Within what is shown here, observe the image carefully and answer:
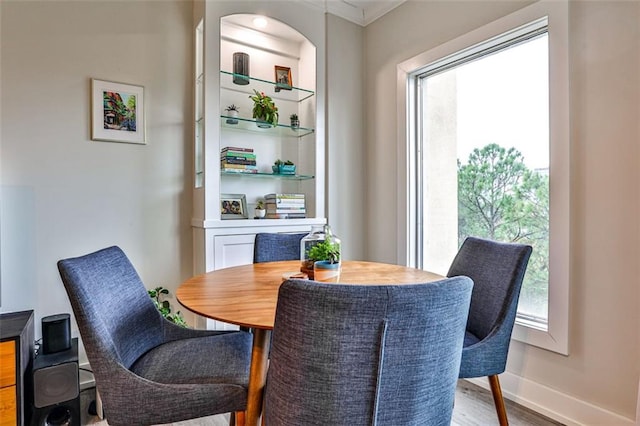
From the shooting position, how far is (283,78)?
2.96 m

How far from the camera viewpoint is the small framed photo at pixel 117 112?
87.4 inches

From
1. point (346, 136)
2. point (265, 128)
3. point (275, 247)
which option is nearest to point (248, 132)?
point (265, 128)

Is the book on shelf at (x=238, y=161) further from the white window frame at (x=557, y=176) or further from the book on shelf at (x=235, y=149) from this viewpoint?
the white window frame at (x=557, y=176)

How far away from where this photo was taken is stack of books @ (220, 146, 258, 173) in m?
2.60

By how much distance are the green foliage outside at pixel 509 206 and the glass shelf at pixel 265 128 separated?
1.36m

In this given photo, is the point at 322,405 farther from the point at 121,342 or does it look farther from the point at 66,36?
the point at 66,36

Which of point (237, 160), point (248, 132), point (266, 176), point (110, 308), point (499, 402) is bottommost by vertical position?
point (499, 402)

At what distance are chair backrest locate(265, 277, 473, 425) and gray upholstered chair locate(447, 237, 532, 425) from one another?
0.75 meters

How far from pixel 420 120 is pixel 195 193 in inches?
72.9

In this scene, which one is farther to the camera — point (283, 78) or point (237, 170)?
point (283, 78)

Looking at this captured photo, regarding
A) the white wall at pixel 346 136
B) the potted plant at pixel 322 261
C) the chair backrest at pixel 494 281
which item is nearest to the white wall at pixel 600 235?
the chair backrest at pixel 494 281

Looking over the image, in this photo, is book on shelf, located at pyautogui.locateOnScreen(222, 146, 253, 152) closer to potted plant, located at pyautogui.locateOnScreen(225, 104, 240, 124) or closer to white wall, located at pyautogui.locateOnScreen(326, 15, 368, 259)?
potted plant, located at pyautogui.locateOnScreen(225, 104, 240, 124)

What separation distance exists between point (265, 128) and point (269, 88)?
1.20 ft

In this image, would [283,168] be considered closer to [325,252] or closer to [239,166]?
[239,166]
